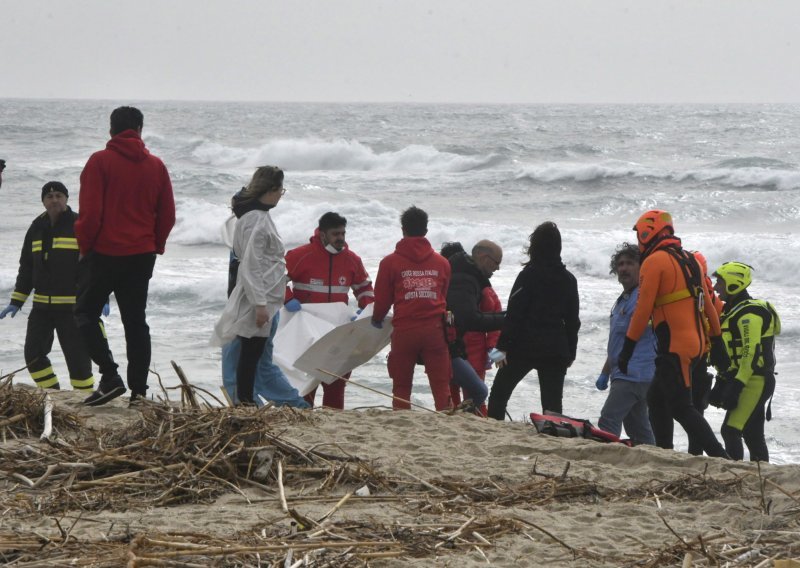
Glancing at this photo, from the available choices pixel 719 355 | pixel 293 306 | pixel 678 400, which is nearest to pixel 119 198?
pixel 293 306

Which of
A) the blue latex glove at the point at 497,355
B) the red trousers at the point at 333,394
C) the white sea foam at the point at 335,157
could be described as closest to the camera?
the blue latex glove at the point at 497,355

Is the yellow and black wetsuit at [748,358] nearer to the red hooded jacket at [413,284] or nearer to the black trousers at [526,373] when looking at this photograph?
the black trousers at [526,373]

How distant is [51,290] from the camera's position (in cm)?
785

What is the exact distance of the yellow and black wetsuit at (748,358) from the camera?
7.10m

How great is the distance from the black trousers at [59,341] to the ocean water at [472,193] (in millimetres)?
2131

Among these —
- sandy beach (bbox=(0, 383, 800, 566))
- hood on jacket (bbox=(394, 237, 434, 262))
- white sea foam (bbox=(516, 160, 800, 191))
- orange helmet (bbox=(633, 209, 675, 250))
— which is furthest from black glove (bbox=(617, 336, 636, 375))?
white sea foam (bbox=(516, 160, 800, 191))

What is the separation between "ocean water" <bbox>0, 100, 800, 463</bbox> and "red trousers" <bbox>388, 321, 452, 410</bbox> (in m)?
2.38

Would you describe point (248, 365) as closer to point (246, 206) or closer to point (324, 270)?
point (246, 206)

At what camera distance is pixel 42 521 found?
402 centimetres

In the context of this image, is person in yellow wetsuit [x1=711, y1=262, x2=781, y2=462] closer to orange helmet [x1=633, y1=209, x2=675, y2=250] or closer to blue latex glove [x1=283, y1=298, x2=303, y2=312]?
orange helmet [x1=633, y1=209, x2=675, y2=250]

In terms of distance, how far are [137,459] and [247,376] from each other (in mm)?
2015

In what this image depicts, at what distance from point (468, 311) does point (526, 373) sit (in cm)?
65

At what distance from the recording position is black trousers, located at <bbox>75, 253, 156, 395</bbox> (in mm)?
6105

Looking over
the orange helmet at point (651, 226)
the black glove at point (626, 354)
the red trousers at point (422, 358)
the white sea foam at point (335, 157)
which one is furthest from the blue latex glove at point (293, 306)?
the white sea foam at point (335, 157)
